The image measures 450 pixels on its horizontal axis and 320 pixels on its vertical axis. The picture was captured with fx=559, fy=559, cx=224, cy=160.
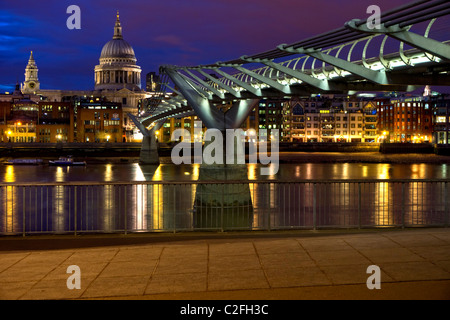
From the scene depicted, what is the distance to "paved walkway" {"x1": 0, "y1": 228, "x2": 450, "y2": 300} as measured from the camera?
6.79 metres

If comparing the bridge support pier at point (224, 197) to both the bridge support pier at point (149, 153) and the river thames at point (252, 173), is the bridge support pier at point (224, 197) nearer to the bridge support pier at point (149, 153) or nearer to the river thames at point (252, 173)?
the river thames at point (252, 173)

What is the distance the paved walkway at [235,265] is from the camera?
22.3 ft

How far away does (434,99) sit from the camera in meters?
170

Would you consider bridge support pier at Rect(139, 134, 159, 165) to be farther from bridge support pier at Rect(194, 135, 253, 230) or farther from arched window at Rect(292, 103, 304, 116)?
arched window at Rect(292, 103, 304, 116)

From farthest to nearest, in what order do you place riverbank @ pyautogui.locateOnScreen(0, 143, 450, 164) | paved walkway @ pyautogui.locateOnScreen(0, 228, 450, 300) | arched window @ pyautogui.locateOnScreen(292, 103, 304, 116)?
arched window @ pyautogui.locateOnScreen(292, 103, 304, 116) → riverbank @ pyautogui.locateOnScreen(0, 143, 450, 164) → paved walkway @ pyautogui.locateOnScreen(0, 228, 450, 300)

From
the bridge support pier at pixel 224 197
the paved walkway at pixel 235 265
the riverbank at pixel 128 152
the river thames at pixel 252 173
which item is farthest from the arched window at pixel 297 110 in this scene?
the paved walkway at pixel 235 265

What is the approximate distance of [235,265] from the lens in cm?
805

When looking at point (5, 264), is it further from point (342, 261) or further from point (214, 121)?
point (214, 121)

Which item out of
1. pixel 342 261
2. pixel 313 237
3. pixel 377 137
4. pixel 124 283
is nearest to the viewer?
pixel 124 283

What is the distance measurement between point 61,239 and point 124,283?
11.6ft

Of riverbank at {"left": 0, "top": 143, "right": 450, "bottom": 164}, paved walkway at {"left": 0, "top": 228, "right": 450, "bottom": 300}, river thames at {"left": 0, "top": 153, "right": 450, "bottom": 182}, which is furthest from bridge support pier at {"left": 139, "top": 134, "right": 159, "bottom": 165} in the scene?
paved walkway at {"left": 0, "top": 228, "right": 450, "bottom": 300}

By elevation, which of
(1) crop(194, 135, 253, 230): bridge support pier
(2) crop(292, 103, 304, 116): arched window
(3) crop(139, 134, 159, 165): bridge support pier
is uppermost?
(2) crop(292, 103, 304, 116): arched window

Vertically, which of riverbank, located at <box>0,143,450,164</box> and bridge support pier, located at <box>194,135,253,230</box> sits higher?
riverbank, located at <box>0,143,450,164</box>

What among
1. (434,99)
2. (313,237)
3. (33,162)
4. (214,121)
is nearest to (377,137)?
(434,99)
